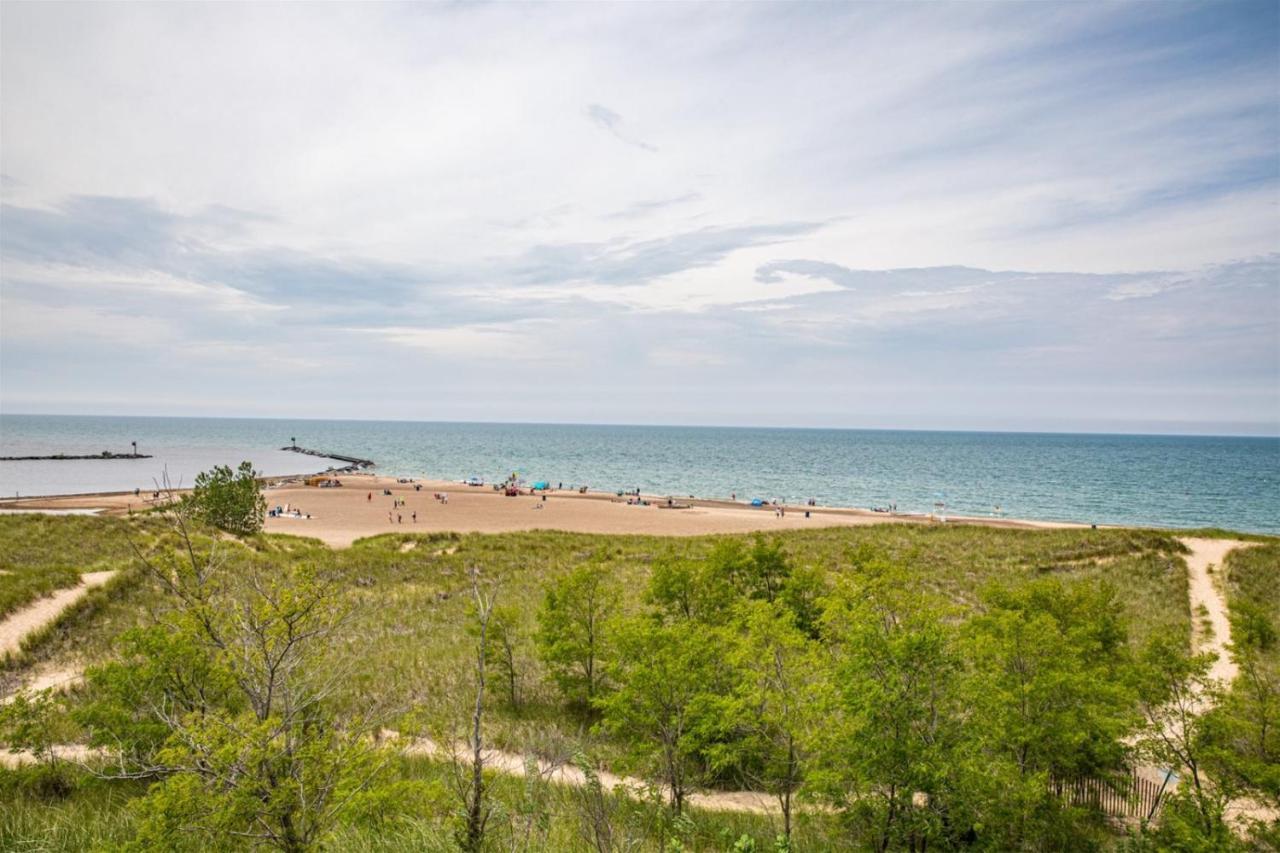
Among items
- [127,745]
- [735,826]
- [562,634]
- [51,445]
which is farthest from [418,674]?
[51,445]

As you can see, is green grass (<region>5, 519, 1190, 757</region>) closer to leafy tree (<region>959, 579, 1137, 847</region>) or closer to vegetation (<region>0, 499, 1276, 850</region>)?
vegetation (<region>0, 499, 1276, 850</region>)

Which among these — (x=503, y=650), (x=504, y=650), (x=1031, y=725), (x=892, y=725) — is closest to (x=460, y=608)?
(x=504, y=650)

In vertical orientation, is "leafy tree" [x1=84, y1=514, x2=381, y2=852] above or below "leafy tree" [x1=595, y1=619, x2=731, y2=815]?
above

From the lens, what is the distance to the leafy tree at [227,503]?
1647 inches

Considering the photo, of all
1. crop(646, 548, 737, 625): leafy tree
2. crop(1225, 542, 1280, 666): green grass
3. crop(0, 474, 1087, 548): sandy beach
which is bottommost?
crop(0, 474, 1087, 548): sandy beach

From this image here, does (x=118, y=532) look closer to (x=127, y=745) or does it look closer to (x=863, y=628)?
(x=127, y=745)

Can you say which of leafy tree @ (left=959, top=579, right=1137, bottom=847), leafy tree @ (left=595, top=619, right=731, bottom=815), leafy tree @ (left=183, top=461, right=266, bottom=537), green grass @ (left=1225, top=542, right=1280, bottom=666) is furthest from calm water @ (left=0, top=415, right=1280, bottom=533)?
leafy tree @ (left=595, top=619, right=731, bottom=815)

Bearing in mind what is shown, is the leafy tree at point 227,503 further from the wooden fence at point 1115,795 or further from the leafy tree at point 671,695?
the wooden fence at point 1115,795

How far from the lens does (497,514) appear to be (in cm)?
7062

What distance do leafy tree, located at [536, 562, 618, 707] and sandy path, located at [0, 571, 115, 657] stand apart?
17.2 meters

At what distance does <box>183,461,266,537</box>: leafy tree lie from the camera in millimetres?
41844

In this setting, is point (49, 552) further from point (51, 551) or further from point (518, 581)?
point (518, 581)

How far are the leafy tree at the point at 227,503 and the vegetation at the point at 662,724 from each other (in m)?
25.0

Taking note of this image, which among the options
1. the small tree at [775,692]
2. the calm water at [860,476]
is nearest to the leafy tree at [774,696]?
the small tree at [775,692]
